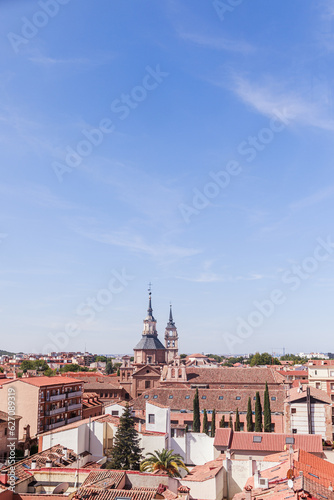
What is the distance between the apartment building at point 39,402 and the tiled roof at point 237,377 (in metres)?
23.8

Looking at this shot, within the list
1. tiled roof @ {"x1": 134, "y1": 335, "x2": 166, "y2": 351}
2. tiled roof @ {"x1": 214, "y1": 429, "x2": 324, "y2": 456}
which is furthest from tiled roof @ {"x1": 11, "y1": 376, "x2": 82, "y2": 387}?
tiled roof @ {"x1": 134, "y1": 335, "x2": 166, "y2": 351}

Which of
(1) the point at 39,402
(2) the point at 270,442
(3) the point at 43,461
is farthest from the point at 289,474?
(1) the point at 39,402

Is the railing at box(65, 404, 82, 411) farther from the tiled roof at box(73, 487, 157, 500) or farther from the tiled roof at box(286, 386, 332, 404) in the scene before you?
the tiled roof at box(73, 487, 157, 500)

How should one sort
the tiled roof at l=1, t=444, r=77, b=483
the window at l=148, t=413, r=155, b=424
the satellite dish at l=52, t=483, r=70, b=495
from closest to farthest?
the satellite dish at l=52, t=483, r=70, b=495 < the tiled roof at l=1, t=444, r=77, b=483 < the window at l=148, t=413, r=155, b=424

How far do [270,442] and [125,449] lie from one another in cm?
1059

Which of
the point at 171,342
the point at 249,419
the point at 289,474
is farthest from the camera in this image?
the point at 171,342

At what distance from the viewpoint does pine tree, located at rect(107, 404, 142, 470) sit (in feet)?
96.0

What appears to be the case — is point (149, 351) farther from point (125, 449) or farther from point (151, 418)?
point (125, 449)

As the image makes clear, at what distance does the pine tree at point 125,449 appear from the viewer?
96.0 feet

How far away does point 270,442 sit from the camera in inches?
1296

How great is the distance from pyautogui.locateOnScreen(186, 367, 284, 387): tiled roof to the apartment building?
938 inches

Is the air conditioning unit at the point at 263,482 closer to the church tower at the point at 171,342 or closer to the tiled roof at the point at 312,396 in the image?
the tiled roof at the point at 312,396

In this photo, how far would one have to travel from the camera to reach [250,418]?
4641cm

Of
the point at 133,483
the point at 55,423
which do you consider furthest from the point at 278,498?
the point at 55,423
